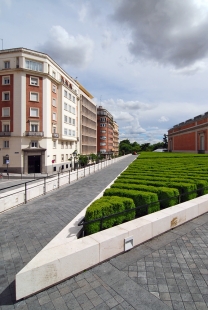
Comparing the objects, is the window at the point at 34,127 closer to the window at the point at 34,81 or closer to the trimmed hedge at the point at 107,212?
the window at the point at 34,81

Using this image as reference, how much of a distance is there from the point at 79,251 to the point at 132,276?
45.7 inches

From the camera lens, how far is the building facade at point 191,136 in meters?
60.9

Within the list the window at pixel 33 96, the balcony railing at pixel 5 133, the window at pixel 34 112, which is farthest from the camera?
the window at pixel 33 96

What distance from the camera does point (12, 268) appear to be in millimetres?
4430

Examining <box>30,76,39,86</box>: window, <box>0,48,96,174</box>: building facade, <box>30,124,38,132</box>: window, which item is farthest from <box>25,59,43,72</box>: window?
<box>30,124,38,132</box>: window

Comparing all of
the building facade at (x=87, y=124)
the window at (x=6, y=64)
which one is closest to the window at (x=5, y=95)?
the window at (x=6, y=64)

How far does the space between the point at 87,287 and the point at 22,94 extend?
113ft

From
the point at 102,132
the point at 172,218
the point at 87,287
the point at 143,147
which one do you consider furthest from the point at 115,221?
the point at 143,147

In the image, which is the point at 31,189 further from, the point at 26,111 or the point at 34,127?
the point at 26,111

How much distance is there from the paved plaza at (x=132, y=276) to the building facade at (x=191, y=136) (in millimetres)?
60714

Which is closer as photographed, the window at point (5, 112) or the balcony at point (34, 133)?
the balcony at point (34, 133)

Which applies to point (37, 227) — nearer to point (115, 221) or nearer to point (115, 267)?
point (115, 221)

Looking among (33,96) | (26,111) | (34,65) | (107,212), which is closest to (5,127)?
(26,111)

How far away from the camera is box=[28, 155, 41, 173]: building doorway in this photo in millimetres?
34438
